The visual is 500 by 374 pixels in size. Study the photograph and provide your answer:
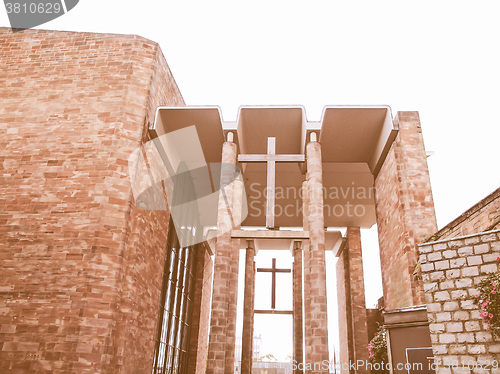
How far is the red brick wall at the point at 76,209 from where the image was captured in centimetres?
878

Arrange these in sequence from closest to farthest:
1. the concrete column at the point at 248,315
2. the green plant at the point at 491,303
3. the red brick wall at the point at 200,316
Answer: the green plant at the point at 491,303
the concrete column at the point at 248,315
the red brick wall at the point at 200,316

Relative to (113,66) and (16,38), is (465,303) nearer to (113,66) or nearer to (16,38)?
(113,66)

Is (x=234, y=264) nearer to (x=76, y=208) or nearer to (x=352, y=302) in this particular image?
(x=76, y=208)

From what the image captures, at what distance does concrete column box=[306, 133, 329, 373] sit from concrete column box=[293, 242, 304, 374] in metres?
6.83

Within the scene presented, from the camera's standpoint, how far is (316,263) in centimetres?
1112

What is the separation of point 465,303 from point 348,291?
13.5m

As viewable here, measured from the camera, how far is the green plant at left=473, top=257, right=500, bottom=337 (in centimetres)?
580

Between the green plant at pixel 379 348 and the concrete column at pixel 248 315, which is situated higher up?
the concrete column at pixel 248 315

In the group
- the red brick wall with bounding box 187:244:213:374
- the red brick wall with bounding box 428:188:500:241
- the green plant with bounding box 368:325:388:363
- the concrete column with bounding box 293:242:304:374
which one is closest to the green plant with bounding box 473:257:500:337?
the red brick wall with bounding box 428:188:500:241

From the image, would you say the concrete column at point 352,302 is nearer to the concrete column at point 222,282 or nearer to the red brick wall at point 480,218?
the concrete column at point 222,282

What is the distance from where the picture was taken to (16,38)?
41.7 feet

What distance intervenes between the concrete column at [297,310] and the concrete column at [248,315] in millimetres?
1930

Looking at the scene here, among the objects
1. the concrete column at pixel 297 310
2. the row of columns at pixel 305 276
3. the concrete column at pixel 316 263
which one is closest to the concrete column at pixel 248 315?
the concrete column at pixel 297 310

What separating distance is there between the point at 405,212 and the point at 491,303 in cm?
582
